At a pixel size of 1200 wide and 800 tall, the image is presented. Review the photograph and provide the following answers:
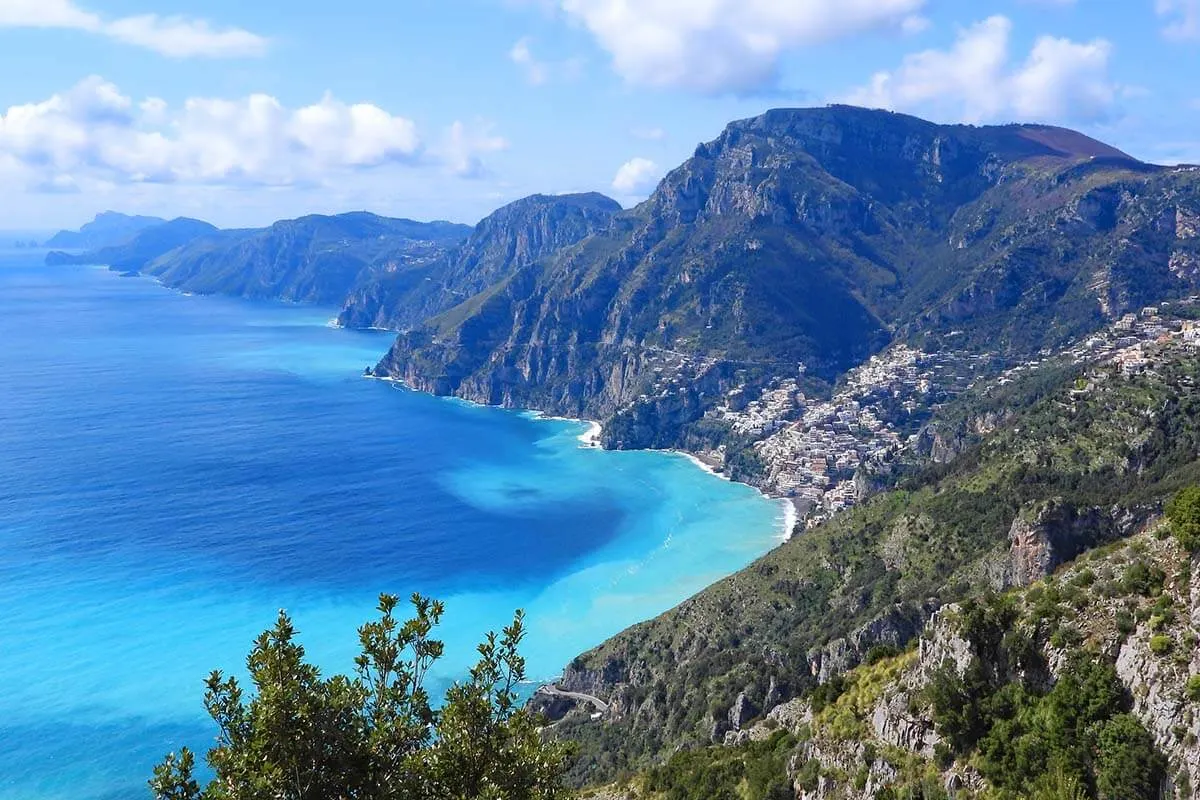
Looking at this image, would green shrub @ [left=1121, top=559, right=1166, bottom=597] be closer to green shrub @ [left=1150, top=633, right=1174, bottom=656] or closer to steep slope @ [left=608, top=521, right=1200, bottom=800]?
steep slope @ [left=608, top=521, right=1200, bottom=800]

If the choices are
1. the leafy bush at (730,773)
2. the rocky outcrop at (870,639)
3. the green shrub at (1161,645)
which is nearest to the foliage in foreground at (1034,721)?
the green shrub at (1161,645)

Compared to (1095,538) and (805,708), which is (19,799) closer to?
(805,708)

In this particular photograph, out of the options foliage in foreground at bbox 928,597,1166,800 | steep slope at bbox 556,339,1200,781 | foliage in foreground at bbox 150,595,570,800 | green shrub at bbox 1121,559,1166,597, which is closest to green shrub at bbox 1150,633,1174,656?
foliage in foreground at bbox 928,597,1166,800

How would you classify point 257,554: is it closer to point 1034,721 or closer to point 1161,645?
point 1034,721

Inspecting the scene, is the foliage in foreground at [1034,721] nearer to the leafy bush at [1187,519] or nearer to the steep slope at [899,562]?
the leafy bush at [1187,519]

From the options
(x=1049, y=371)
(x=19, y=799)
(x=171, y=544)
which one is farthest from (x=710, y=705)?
(x=1049, y=371)

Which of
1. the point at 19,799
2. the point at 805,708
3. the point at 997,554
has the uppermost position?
the point at 997,554

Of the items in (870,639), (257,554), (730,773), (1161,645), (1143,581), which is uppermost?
(1143,581)

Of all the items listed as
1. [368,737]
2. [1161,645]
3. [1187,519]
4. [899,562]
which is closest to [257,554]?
[899,562]
